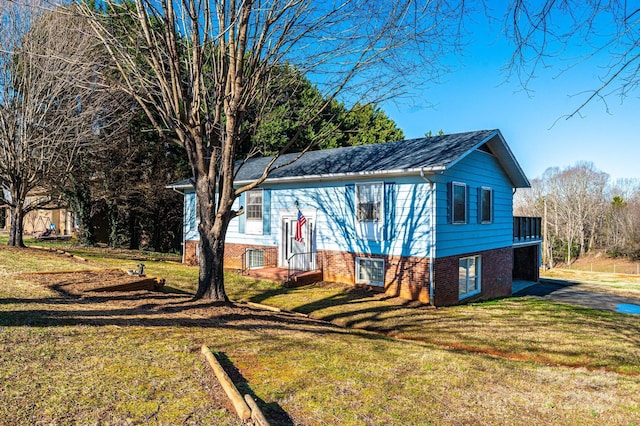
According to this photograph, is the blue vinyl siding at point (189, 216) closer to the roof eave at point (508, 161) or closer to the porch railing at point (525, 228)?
the roof eave at point (508, 161)

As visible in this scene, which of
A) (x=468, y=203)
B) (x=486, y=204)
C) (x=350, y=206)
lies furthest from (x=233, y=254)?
(x=486, y=204)

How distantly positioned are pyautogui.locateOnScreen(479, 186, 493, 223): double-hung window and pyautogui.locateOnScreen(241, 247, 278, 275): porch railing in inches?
325

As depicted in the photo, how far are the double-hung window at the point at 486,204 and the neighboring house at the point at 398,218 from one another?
0.04 m

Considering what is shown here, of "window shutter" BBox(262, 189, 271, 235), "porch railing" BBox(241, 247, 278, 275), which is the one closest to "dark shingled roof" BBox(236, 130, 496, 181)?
"window shutter" BBox(262, 189, 271, 235)

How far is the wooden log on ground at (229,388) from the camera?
360 cm

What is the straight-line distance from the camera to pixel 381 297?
44.1 feet

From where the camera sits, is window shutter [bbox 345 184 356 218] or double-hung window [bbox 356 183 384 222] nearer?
double-hung window [bbox 356 183 384 222]

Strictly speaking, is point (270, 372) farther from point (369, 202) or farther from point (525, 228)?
point (525, 228)

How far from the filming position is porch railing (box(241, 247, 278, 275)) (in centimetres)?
1702

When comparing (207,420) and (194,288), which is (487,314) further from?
(207,420)

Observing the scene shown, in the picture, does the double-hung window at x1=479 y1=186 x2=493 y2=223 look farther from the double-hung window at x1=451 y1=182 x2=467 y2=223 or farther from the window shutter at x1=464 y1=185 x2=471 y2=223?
the double-hung window at x1=451 y1=182 x2=467 y2=223

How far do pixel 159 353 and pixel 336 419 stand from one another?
249 centimetres

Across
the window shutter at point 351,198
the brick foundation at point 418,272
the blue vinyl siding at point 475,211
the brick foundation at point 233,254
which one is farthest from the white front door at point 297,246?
the blue vinyl siding at point 475,211

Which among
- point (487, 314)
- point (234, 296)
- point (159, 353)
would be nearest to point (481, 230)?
point (487, 314)
